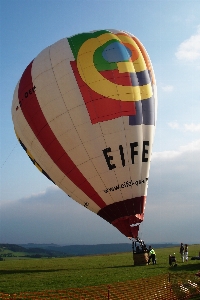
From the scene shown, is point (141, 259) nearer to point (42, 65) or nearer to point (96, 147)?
point (96, 147)

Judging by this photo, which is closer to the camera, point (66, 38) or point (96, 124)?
point (96, 124)

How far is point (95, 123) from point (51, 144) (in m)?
3.31

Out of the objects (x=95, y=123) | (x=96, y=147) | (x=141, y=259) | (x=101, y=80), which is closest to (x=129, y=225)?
(x=141, y=259)

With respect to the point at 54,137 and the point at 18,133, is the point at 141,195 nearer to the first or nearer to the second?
the point at 54,137

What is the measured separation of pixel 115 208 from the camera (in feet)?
70.9

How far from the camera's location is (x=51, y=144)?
21938mm

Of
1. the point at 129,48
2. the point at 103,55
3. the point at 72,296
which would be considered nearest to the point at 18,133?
the point at 103,55

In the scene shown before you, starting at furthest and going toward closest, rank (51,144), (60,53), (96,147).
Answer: (60,53) < (51,144) < (96,147)

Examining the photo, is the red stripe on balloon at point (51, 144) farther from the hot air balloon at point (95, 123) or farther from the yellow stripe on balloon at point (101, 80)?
the yellow stripe on balloon at point (101, 80)

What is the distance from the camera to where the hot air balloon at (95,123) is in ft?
69.2

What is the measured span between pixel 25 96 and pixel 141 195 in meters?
10.5

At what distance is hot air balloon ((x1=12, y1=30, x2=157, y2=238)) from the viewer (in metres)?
21.1

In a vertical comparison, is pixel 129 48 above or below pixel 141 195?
above

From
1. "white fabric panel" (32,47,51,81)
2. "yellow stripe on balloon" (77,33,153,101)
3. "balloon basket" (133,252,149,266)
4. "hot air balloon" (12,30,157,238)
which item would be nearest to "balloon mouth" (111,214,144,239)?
"hot air balloon" (12,30,157,238)
